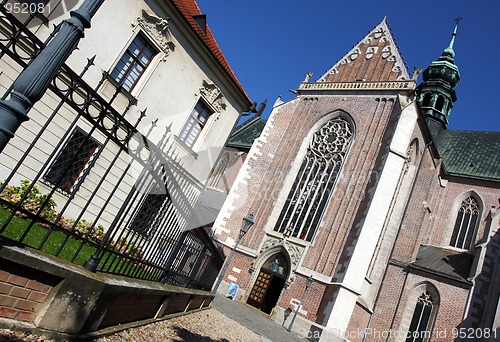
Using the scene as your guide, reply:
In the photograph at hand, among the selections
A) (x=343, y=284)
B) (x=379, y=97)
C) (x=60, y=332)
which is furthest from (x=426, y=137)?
(x=60, y=332)

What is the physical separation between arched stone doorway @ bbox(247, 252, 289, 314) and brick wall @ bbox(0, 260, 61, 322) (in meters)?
16.0

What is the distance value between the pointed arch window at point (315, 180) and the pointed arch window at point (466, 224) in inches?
392

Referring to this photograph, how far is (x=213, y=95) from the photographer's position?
12602 millimetres

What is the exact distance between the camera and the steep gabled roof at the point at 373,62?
20.8 meters

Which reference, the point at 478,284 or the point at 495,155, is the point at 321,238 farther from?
the point at 495,155

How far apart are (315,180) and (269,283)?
6394 millimetres

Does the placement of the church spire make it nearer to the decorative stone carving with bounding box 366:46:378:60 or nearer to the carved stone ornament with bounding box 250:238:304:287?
the decorative stone carving with bounding box 366:46:378:60

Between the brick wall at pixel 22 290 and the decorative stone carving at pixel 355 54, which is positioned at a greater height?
the decorative stone carving at pixel 355 54

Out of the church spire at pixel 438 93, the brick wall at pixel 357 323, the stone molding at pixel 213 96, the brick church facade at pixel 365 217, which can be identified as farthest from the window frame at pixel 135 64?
the church spire at pixel 438 93

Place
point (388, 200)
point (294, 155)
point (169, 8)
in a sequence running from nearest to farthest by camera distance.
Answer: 1. point (169, 8)
2. point (388, 200)
3. point (294, 155)

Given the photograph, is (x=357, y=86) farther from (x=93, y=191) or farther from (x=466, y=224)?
A: (x=93, y=191)

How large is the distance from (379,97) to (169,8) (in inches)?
536

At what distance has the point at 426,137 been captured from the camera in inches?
840

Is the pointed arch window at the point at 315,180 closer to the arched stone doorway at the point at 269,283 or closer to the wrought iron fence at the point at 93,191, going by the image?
the arched stone doorway at the point at 269,283
